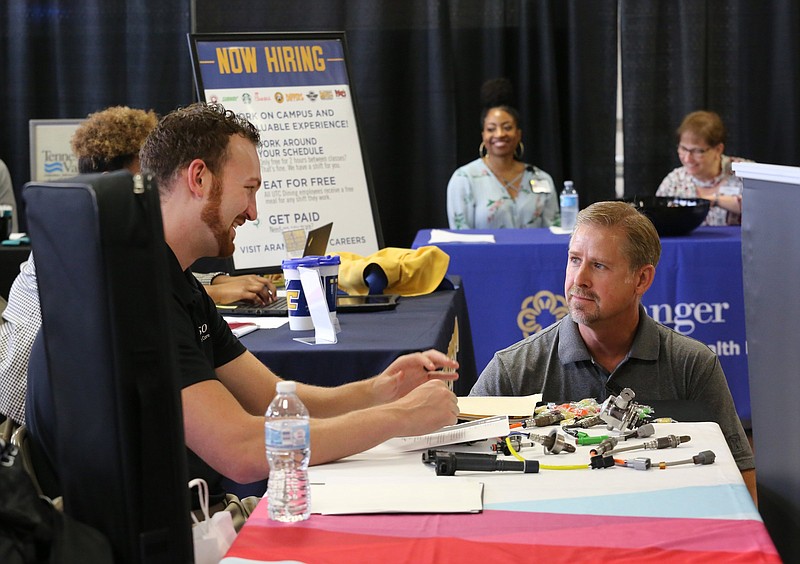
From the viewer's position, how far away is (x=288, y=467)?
1.39m

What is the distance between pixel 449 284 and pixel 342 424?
5.81ft

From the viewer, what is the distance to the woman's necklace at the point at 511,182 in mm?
5160

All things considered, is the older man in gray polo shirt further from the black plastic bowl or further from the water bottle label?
the black plastic bowl

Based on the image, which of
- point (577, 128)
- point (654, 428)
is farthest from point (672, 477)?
point (577, 128)

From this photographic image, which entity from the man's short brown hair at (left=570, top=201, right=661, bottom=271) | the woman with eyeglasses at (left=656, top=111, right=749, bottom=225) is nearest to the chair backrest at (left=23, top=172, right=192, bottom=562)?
the man's short brown hair at (left=570, top=201, right=661, bottom=271)

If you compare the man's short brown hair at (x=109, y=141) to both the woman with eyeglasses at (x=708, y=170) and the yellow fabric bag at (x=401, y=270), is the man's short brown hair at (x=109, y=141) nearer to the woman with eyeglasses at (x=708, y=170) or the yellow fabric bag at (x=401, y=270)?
the yellow fabric bag at (x=401, y=270)

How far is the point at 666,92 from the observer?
18.0 feet

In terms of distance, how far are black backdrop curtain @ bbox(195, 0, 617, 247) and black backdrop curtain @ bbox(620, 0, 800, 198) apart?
135mm

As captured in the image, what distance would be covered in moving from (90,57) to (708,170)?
3.30m

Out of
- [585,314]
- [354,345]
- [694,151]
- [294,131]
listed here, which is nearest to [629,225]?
[585,314]

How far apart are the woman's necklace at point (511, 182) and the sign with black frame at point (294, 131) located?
1.39 m

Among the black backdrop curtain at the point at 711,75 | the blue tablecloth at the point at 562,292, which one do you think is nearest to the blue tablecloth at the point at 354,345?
the blue tablecloth at the point at 562,292

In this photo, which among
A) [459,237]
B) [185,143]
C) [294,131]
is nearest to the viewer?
[185,143]

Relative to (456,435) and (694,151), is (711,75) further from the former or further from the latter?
(456,435)
